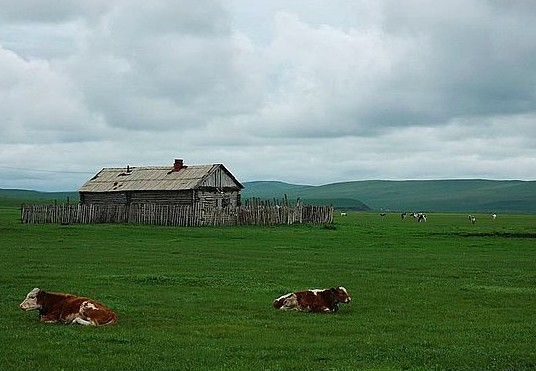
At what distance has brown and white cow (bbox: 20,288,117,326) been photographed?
1531cm

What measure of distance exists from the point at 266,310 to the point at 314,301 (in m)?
1.12

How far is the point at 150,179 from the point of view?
7025 cm

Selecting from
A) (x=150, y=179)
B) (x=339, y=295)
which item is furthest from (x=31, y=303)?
(x=150, y=179)

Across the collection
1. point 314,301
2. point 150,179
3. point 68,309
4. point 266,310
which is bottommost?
point 266,310

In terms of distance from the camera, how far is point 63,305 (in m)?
15.7

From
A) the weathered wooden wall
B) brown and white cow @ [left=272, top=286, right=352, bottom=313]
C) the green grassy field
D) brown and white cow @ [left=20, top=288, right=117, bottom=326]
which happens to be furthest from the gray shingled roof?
brown and white cow @ [left=20, top=288, right=117, bottom=326]

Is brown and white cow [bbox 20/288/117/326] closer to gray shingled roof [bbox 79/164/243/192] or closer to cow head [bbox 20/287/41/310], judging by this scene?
cow head [bbox 20/287/41/310]

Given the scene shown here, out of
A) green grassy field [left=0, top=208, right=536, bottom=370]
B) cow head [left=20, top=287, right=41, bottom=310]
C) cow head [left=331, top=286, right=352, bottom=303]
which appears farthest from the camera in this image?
cow head [left=331, top=286, right=352, bottom=303]

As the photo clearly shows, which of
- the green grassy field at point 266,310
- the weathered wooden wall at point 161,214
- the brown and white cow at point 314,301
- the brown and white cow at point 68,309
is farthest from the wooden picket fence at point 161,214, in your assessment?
the brown and white cow at point 68,309

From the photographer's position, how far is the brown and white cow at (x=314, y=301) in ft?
59.0

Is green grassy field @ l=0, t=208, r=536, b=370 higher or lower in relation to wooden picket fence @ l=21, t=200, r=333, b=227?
lower

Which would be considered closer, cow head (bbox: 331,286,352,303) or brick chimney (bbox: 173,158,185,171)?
cow head (bbox: 331,286,352,303)

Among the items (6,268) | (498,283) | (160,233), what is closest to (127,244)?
(160,233)

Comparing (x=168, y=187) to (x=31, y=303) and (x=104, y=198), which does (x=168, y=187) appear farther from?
(x=31, y=303)
